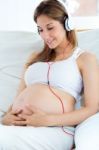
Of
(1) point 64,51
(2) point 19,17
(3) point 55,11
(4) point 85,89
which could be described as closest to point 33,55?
(1) point 64,51

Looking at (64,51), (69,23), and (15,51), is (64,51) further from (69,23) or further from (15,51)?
(15,51)

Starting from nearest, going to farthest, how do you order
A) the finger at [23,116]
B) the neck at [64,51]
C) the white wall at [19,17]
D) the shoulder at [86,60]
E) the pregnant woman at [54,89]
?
the pregnant woman at [54,89]
the finger at [23,116]
the shoulder at [86,60]
the neck at [64,51]
the white wall at [19,17]

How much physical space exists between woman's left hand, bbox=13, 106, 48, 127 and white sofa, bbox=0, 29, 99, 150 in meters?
0.33

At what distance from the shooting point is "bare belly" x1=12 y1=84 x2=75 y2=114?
4.71ft

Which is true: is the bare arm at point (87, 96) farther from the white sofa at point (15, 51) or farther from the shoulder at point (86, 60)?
the white sofa at point (15, 51)

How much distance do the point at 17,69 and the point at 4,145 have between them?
0.75 meters

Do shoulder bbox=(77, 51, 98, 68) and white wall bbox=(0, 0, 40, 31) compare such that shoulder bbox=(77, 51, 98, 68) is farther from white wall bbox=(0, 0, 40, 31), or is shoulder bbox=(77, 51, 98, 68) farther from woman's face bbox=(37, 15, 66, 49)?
white wall bbox=(0, 0, 40, 31)

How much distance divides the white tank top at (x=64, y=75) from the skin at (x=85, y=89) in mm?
32

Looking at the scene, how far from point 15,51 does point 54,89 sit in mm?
511

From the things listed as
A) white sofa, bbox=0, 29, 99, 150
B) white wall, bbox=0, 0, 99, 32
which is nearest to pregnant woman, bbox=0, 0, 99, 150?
white sofa, bbox=0, 29, 99, 150

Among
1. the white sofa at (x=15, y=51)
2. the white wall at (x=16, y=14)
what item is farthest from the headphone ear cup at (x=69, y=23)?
the white wall at (x=16, y=14)

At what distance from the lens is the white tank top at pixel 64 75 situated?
4.98ft

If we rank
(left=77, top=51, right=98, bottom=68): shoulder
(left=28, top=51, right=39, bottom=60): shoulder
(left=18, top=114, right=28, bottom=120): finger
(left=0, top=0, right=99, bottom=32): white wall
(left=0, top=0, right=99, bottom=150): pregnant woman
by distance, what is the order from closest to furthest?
(left=0, top=0, right=99, bottom=150): pregnant woman, (left=18, top=114, right=28, bottom=120): finger, (left=77, top=51, right=98, bottom=68): shoulder, (left=28, top=51, right=39, bottom=60): shoulder, (left=0, top=0, right=99, bottom=32): white wall

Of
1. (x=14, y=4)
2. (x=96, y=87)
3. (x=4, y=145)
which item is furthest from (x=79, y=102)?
(x=14, y=4)
